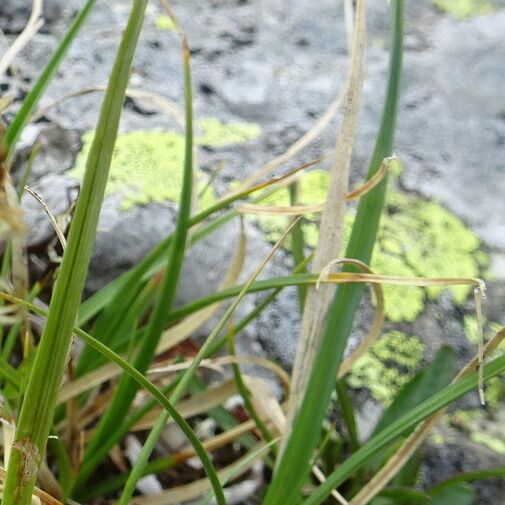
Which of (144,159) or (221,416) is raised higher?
(144,159)

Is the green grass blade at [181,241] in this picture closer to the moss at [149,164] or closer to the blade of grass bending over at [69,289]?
the blade of grass bending over at [69,289]

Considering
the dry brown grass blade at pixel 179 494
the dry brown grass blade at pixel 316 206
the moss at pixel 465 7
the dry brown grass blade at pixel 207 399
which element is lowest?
the dry brown grass blade at pixel 179 494

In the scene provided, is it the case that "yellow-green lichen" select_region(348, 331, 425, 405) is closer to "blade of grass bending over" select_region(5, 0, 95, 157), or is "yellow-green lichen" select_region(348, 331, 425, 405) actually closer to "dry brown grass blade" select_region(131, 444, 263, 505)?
"dry brown grass blade" select_region(131, 444, 263, 505)

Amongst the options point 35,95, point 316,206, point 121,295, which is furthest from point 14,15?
point 316,206

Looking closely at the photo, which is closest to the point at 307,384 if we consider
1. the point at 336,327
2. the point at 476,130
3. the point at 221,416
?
the point at 336,327

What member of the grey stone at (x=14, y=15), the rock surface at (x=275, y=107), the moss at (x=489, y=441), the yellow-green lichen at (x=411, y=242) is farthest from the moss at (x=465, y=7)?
the moss at (x=489, y=441)

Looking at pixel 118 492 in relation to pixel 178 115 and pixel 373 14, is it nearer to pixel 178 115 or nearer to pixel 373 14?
pixel 178 115
